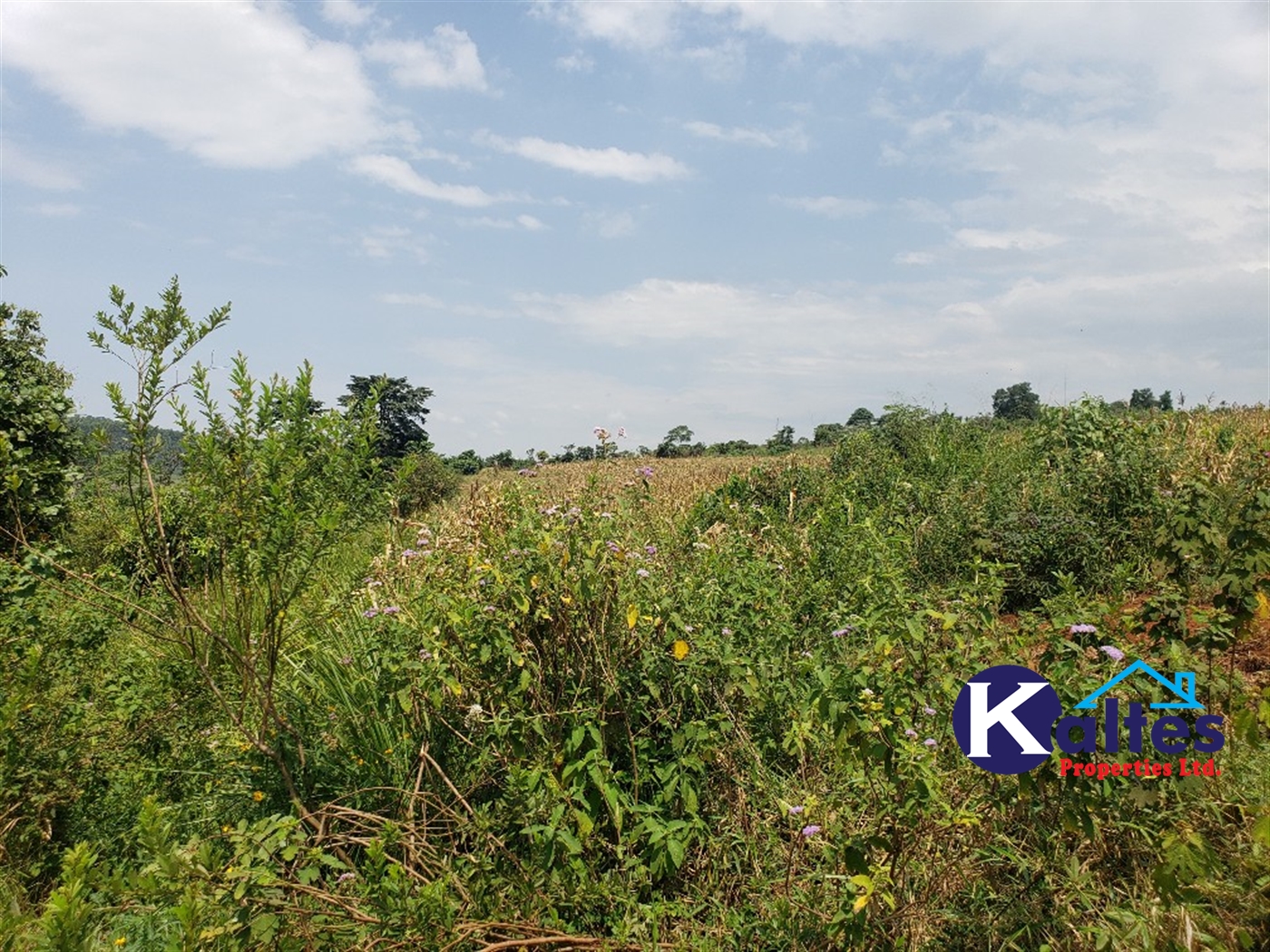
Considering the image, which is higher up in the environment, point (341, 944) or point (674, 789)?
point (674, 789)

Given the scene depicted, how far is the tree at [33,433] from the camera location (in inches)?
205

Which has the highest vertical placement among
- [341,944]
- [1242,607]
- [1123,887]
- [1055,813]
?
[1242,607]

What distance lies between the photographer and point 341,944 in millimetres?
2600

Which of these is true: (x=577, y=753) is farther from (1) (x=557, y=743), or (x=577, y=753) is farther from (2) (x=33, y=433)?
(2) (x=33, y=433)

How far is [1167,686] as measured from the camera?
8.13 ft

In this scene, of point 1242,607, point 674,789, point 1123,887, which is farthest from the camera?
point 674,789

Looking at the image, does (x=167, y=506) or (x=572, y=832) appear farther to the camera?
(x=167, y=506)

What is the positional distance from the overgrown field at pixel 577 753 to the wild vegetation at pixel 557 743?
0.02 meters

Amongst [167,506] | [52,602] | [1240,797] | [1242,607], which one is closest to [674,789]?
[1240,797]

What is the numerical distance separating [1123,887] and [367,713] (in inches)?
125

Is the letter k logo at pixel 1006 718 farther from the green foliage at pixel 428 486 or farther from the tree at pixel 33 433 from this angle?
the green foliage at pixel 428 486

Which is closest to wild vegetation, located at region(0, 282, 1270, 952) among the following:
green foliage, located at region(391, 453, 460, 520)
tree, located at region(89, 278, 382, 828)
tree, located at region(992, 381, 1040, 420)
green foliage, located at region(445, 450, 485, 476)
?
tree, located at region(89, 278, 382, 828)

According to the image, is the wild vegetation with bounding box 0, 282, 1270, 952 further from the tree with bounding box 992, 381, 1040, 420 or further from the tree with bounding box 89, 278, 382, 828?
the tree with bounding box 992, 381, 1040, 420

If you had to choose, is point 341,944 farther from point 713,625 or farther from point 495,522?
point 495,522
